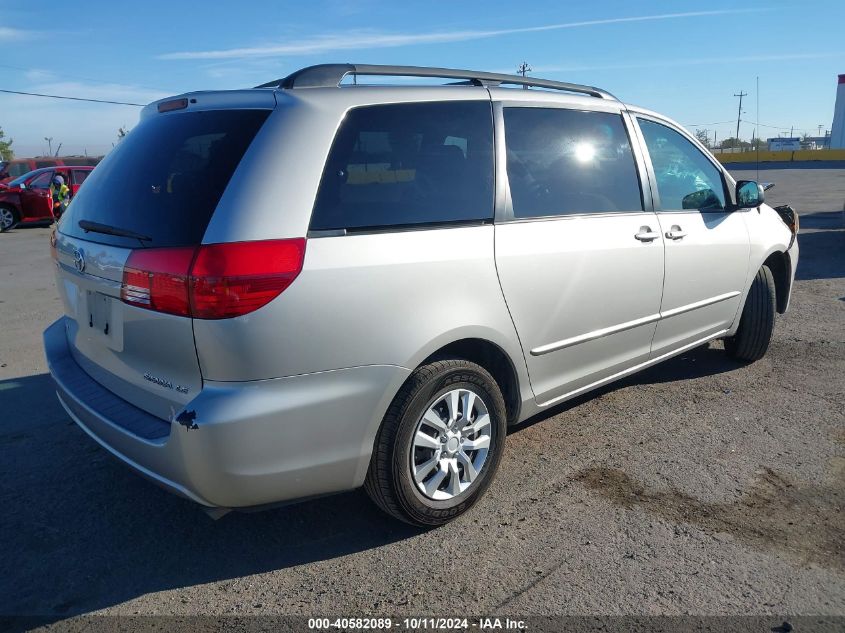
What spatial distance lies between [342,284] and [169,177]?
0.84 meters

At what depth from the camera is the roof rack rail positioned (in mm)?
2949

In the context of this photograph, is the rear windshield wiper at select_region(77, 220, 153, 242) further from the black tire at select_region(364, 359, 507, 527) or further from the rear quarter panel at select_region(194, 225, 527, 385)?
the black tire at select_region(364, 359, 507, 527)

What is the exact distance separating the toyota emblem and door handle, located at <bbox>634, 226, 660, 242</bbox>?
9.24 ft

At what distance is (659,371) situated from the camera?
5312 mm

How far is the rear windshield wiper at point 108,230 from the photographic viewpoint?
267 cm

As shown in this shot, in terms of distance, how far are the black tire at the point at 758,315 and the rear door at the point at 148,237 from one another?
13.0 ft

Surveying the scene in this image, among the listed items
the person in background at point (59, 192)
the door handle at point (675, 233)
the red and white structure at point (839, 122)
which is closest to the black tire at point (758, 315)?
the door handle at point (675, 233)

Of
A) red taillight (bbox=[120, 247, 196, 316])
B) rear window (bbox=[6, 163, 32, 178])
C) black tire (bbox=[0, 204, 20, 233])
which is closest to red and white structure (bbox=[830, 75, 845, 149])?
rear window (bbox=[6, 163, 32, 178])

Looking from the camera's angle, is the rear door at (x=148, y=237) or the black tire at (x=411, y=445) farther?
the black tire at (x=411, y=445)

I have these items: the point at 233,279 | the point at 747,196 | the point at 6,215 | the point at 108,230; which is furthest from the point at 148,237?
the point at 6,215

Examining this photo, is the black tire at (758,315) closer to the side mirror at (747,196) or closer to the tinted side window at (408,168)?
the side mirror at (747,196)

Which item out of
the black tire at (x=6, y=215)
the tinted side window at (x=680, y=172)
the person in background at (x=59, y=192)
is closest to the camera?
the tinted side window at (x=680, y=172)

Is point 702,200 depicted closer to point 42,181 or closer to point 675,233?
point 675,233

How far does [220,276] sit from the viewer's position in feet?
7.98
